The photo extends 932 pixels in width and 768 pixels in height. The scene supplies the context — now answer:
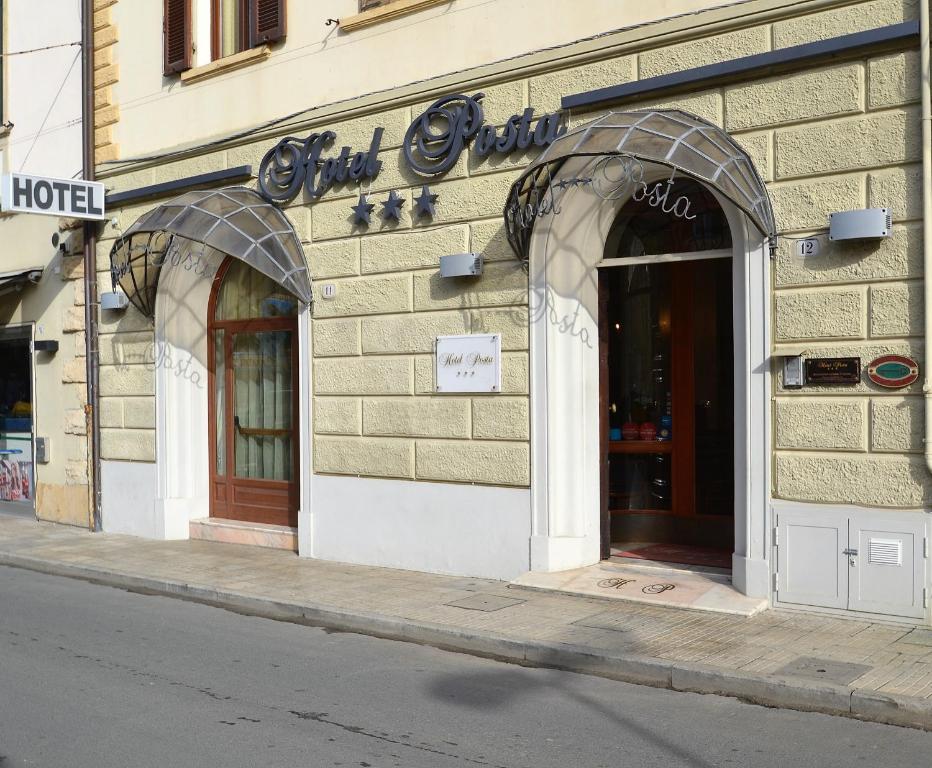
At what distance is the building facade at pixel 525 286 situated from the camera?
8.00 m

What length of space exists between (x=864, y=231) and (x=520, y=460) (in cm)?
365

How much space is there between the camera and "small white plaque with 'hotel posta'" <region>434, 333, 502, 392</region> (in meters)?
10.1

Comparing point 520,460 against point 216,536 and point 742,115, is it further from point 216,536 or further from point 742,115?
point 216,536

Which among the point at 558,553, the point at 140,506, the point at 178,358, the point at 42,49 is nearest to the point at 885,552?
the point at 558,553

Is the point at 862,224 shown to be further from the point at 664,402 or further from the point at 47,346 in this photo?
the point at 47,346

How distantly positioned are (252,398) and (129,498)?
2.17 m

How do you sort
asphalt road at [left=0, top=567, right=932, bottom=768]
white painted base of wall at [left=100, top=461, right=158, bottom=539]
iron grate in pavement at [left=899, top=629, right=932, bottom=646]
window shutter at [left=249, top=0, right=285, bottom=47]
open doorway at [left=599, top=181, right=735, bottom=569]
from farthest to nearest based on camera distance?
white painted base of wall at [left=100, top=461, right=158, bottom=539] → window shutter at [left=249, top=0, right=285, bottom=47] → open doorway at [left=599, top=181, right=735, bottom=569] → iron grate in pavement at [left=899, top=629, right=932, bottom=646] → asphalt road at [left=0, top=567, right=932, bottom=768]

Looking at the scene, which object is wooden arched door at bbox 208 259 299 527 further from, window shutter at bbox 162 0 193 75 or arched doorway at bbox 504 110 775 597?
arched doorway at bbox 504 110 775 597

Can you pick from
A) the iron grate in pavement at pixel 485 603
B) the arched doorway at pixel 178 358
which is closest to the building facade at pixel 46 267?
the arched doorway at pixel 178 358

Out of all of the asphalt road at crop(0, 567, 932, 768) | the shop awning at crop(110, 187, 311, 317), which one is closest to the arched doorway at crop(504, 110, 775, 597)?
the asphalt road at crop(0, 567, 932, 768)

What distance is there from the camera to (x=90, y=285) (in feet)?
46.7

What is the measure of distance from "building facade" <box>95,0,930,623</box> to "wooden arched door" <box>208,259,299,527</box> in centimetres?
4

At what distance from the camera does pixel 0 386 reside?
664 inches

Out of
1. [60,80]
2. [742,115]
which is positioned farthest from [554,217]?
[60,80]
